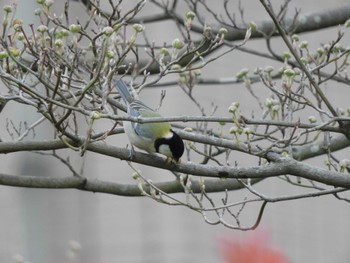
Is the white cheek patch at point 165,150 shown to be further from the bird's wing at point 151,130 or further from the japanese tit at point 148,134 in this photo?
the bird's wing at point 151,130

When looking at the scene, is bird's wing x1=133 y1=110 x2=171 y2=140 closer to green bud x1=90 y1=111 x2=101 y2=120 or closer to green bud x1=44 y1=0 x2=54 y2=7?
green bud x1=44 y1=0 x2=54 y2=7

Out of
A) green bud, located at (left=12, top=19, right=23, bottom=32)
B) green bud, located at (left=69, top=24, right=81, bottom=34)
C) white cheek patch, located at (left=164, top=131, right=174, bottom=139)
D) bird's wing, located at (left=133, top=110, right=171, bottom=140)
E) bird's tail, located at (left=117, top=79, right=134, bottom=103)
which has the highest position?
green bud, located at (left=12, top=19, right=23, bottom=32)

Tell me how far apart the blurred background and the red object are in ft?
23.5

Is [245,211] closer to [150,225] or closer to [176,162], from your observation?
[150,225]

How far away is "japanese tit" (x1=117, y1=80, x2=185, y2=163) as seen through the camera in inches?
183

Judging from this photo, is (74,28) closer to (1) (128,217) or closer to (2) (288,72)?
(2) (288,72)

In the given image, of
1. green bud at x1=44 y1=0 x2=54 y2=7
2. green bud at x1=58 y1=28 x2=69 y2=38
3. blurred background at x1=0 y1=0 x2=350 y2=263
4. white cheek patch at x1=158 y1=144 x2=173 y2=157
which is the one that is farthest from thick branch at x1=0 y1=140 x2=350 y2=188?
blurred background at x1=0 y1=0 x2=350 y2=263

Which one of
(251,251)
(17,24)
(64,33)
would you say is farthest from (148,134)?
(251,251)

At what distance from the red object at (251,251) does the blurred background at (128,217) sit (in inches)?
281

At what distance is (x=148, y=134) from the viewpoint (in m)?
4.90

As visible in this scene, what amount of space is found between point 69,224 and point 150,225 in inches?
38.6

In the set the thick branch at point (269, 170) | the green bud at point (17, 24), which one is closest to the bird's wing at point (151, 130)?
the thick branch at point (269, 170)

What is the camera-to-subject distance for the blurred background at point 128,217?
1013 centimetres

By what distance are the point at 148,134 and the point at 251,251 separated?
2.46m
